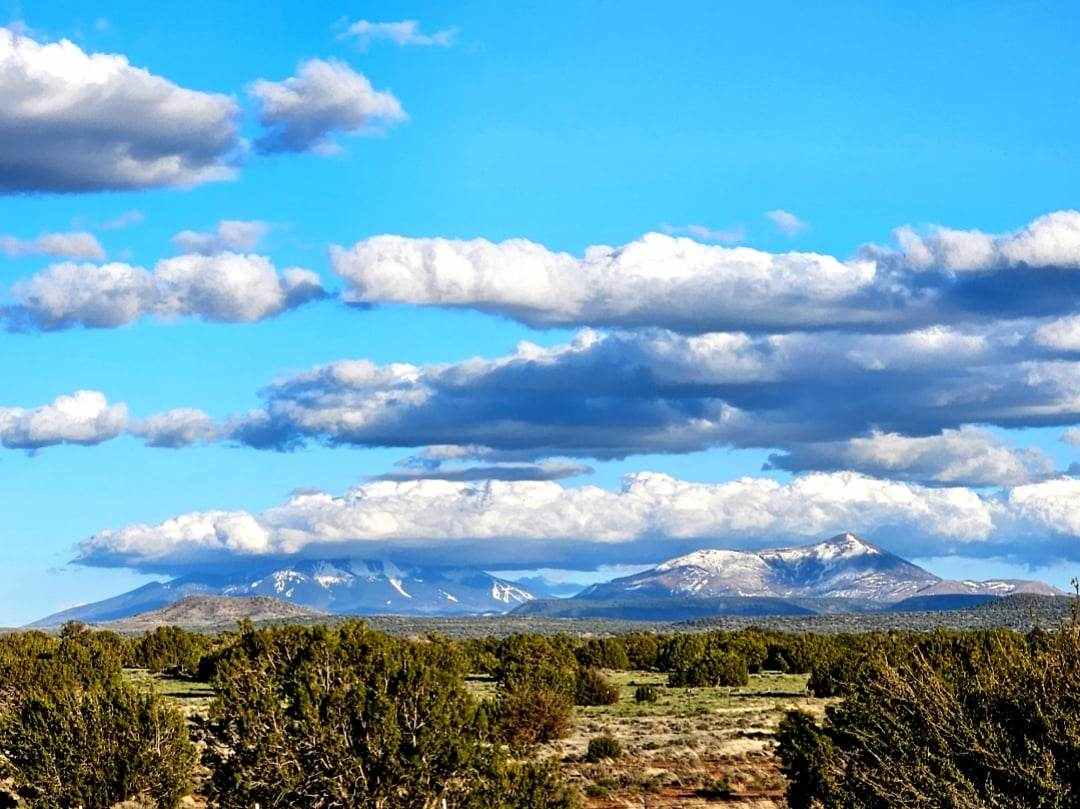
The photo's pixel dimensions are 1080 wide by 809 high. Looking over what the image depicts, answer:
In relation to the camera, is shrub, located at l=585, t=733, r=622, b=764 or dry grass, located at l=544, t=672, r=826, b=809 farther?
shrub, located at l=585, t=733, r=622, b=764

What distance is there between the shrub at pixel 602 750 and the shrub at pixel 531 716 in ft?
8.35

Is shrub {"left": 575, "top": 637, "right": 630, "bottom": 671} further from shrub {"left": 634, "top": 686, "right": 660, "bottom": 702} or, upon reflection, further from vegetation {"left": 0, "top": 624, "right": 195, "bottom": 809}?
vegetation {"left": 0, "top": 624, "right": 195, "bottom": 809}

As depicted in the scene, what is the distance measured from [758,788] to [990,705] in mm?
22132

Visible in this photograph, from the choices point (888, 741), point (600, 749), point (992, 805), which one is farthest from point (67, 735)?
point (992, 805)

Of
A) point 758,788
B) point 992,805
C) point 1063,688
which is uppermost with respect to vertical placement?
point 1063,688

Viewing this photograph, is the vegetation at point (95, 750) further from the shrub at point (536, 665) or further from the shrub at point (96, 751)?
the shrub at point (536, 665)

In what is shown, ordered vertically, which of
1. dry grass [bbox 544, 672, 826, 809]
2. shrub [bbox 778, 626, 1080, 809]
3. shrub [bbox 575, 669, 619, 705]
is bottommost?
→ dry grass [bbox 544, 672, 826, 809]

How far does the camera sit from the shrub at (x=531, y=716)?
4984 cm

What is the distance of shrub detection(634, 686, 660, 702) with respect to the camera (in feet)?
230

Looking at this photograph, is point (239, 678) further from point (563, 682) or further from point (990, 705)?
point (563, 682)

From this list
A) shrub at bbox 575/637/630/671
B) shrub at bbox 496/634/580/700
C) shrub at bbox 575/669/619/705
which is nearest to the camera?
shrub at bbox 496/634/580/700

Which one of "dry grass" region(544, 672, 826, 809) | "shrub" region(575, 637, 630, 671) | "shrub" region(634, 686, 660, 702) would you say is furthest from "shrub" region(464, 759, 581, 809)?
"shrub" region(575, 637, 630, 671)

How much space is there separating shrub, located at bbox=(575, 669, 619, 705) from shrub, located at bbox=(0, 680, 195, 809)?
106ft

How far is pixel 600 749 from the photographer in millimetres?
47469
